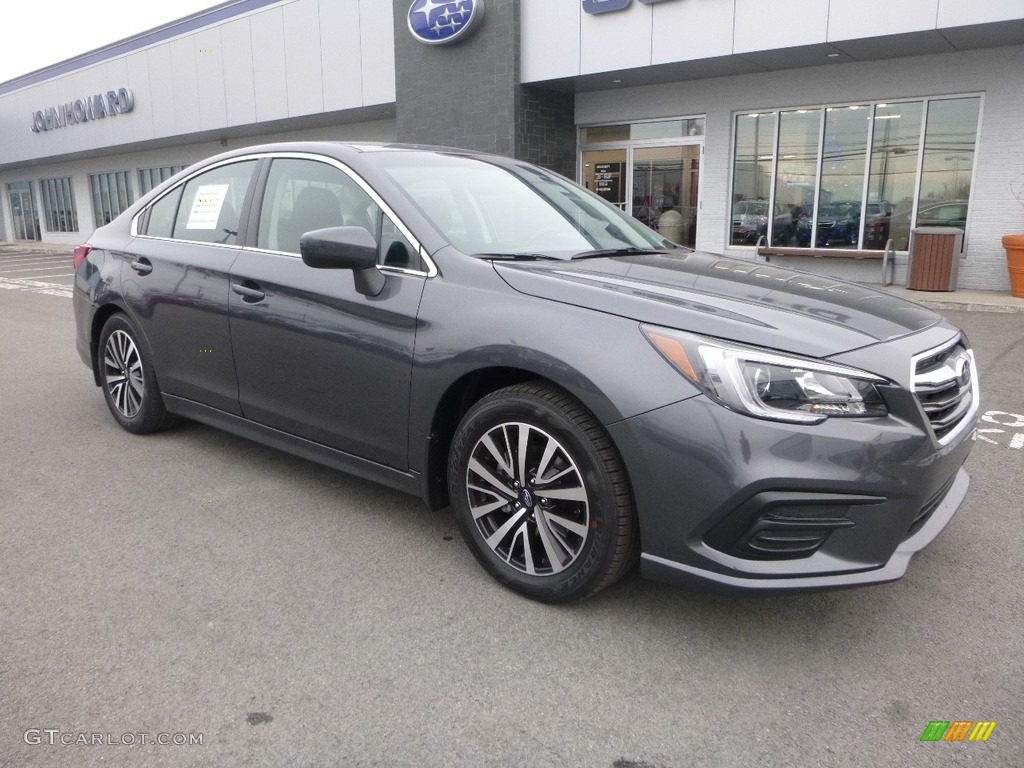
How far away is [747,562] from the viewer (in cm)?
238

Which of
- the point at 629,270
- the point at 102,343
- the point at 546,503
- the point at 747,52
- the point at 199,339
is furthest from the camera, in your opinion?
the point at 747,52

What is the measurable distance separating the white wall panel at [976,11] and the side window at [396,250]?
398 inches

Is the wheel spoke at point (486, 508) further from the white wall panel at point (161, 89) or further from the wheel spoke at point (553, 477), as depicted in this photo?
the white wall panel at point (161, 89)

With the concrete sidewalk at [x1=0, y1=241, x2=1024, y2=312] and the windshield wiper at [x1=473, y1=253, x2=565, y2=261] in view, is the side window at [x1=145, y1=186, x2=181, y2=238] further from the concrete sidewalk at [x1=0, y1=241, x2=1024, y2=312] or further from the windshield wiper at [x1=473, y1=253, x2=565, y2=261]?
the concrete sidewalk at [x1=0, y1=241, x2=1024, y2=312]

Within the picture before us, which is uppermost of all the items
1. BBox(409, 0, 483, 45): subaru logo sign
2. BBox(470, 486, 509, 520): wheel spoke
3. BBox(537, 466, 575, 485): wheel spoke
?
BBox(409, 0, 483, 45): subaru logo sign

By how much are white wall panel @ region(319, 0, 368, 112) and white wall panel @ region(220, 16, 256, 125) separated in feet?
10.3

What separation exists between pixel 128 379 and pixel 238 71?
18757 millimetres

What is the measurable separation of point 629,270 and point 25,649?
7.84ft

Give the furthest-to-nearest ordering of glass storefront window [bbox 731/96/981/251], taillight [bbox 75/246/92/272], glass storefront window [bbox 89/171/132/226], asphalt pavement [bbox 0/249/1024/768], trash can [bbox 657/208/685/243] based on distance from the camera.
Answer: glass storefront window [bbox 89/171/132/226] → trash can [bbox 657/208/685/243] → glass storefront window [bbox 731/96/981/251] → taillight [bbox 75/246/92/272] → asphalt pavement [bbox 0/249/1024/768]

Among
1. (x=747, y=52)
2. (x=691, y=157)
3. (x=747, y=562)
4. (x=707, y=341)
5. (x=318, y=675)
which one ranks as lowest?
(x=318, y=675)

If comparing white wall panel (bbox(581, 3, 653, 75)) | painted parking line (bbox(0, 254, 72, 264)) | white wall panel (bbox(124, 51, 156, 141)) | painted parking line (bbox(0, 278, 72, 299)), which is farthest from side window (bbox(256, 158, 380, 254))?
white wall panel (bbox(124, 51, 156, 141))

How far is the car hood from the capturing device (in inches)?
96.0

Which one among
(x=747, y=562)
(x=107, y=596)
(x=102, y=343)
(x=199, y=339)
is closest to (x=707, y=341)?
(x=747, y=562)

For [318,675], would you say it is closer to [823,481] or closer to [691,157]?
[823,481]
